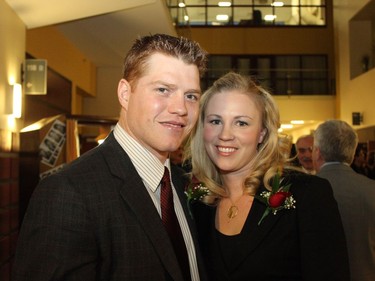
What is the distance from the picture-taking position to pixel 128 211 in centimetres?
140

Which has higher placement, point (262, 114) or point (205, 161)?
point (262, 114)

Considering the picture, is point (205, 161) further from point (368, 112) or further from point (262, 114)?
point (368, 112)

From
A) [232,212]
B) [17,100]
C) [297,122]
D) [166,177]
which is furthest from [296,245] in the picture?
[297,122]

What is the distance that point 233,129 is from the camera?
6.65ft

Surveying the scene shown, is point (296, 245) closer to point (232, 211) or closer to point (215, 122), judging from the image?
point (232, 211)

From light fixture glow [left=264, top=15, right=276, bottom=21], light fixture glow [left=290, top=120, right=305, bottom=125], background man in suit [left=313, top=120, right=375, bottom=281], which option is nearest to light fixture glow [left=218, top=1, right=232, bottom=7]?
light fixture glow [left=264, top=15, right=276, bottom=21]

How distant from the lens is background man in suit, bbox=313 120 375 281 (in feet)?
9.37

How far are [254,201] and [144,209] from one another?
0.72m

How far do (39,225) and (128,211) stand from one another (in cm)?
26

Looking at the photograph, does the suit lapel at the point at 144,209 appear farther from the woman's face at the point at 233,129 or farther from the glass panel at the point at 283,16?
the glass panel at the point at 283,16

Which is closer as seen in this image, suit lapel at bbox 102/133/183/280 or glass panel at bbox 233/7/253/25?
suit lapel at bbox 102/133/183/280

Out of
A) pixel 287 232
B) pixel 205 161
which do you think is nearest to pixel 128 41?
pixel 205 161

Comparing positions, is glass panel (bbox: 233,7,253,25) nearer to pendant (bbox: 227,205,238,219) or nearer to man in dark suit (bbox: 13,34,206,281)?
pendant (bbox: 227,205,238,219)

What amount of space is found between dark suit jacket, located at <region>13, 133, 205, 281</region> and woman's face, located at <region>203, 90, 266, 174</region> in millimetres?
636
